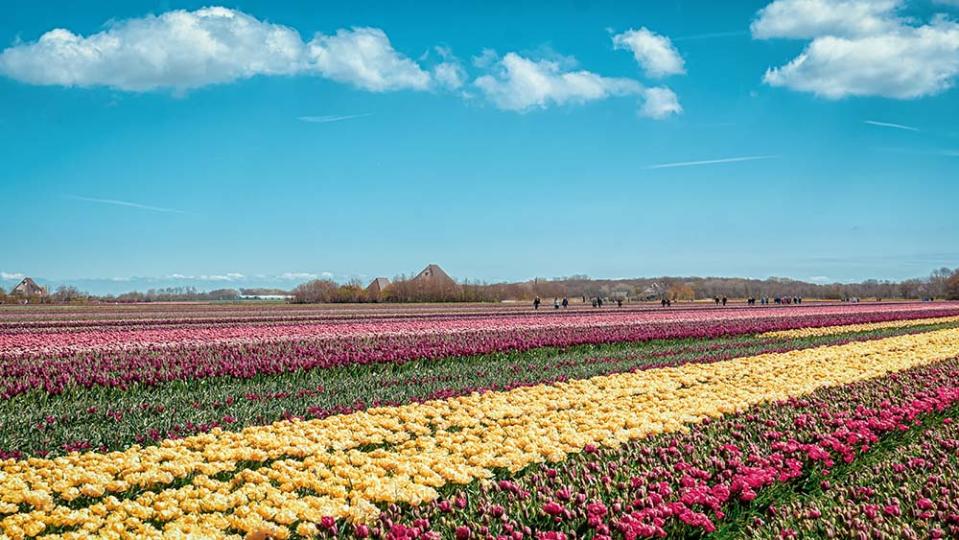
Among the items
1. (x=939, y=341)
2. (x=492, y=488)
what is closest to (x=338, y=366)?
(x=492, y=488)

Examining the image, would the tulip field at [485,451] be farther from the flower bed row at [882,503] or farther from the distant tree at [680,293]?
the distant tree at [680,293]

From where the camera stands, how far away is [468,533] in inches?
149

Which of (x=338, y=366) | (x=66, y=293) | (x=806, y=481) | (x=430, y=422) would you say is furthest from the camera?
(x=66, y=293)

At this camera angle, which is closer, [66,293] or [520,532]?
[520,532]

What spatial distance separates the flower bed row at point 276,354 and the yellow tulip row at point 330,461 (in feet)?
19.5

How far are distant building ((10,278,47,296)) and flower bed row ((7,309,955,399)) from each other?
6724cm

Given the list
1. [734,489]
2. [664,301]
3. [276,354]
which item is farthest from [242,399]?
[664,301]

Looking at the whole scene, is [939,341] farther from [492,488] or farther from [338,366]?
[492,488]

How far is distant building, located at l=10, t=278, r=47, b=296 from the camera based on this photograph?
243 feet

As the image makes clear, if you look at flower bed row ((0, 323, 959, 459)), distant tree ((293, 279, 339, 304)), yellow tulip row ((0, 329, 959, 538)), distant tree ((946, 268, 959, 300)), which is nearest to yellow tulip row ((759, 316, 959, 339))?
flower bed row ((0, 323, 959, 459))

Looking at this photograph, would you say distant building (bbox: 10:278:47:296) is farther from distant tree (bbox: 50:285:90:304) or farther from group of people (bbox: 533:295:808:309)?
group of people (bbox: 533:295:808:309)

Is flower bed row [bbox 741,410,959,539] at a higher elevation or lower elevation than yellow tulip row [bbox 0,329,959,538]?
lower

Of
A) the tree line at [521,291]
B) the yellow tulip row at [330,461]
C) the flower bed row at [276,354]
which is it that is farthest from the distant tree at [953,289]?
the yellow tulip row at [330,461]

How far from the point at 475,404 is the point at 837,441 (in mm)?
3872
